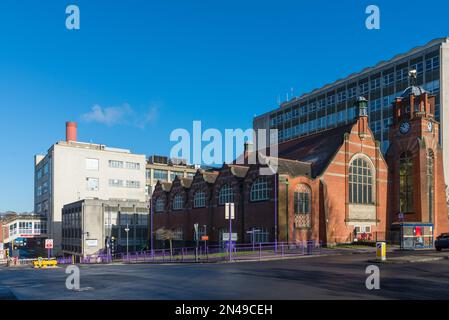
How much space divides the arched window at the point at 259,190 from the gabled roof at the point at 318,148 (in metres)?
6.36

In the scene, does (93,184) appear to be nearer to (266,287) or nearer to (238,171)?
(238,171)

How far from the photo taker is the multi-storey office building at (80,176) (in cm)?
8881

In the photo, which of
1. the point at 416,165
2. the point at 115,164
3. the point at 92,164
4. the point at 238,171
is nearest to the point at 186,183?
A: the point at 238,171

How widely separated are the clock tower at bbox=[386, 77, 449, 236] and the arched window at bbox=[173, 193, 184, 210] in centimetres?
2685

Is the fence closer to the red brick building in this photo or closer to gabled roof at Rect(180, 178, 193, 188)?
the red brick building

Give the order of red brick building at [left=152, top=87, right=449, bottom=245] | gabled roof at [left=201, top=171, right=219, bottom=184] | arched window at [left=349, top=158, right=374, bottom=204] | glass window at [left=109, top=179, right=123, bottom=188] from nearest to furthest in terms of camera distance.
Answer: red brick building at [left=152, top=87, right=449, bottom=245], arched window at [left=349, top=158, right=374, bottom=204], gabled roof at [left=201, top=171, right=219, bottom=184], glass window at [left=109, top=179, right=123, bottom=188]

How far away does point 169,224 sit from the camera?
63.4m

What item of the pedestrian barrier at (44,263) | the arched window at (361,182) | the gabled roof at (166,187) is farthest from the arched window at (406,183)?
the pedestrian barrier at (44,263)

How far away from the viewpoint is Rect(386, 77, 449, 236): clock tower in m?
51.3

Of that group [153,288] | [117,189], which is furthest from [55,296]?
[117,189]

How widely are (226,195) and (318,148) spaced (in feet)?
40.5

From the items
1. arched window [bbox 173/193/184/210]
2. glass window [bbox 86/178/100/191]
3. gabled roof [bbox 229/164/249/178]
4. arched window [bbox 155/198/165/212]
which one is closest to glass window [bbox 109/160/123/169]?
glass window [bbox 86/178/100/191]

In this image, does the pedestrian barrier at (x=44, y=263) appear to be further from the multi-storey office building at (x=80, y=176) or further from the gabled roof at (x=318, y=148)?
the multi-storey office building at (x=80, y=176)

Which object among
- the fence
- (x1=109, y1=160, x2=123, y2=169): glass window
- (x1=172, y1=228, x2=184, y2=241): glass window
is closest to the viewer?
the fence
